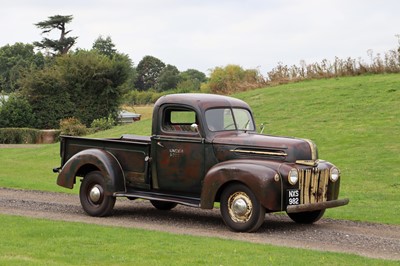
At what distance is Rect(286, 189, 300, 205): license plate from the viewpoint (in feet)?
38.8

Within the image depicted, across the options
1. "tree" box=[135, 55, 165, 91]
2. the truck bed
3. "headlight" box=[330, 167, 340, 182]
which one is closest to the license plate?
"headlight" box=[330, 167, 340, 182]

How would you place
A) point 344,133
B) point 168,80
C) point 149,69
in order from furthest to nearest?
point 149,69 → point 168,80 → point 344,133

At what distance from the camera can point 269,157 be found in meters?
12.2

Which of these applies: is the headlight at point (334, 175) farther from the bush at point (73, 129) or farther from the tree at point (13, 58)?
the tree at point (13, 58)

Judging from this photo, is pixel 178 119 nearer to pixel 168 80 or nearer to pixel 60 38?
pixel 60 38

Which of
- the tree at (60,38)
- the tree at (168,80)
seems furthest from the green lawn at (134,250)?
the tree at (168,80)

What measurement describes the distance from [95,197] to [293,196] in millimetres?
4420

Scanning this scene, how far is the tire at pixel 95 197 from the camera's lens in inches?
550

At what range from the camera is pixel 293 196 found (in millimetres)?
11867

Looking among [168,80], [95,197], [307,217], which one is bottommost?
[307,217]

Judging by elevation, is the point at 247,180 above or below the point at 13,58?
below

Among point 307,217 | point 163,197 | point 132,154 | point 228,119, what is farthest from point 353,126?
point 163,197

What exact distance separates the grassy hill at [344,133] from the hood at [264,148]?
8.25 ft

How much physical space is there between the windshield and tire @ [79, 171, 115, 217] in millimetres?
2655
